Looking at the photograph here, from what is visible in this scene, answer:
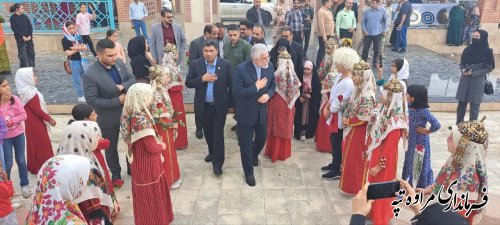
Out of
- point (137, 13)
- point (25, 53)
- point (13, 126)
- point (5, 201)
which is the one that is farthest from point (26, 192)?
point (137, 13)

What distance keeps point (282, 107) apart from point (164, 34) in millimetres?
3180

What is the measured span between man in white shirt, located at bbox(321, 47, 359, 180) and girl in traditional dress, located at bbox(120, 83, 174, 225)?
2.23 meters

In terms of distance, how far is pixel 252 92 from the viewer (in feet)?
15.5

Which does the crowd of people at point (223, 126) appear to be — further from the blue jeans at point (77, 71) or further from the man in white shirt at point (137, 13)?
the man in white shirt at point (137, 13)

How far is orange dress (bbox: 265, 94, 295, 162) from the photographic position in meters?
5.59

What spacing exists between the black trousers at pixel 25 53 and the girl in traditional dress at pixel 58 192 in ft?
28.6

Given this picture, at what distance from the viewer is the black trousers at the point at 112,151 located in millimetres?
4719

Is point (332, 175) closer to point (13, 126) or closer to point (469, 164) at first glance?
point (469, 164)

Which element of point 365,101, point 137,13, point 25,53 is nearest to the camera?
point 365,101

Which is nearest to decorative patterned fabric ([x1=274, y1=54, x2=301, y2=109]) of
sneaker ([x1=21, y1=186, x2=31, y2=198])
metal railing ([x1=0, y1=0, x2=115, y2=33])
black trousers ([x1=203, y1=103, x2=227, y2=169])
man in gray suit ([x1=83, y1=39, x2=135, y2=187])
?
black trousers ([x1=203, y1=103, x2=227, y2=169])

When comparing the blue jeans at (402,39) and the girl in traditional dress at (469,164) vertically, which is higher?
the blue jeans at (402,39)

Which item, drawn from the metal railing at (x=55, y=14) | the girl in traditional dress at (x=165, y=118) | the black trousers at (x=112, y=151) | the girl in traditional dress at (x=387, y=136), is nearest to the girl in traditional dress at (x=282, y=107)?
the girl in traditional dress at (x=165, y=118)

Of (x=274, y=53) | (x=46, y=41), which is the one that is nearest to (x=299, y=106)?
(x=274, y=53)

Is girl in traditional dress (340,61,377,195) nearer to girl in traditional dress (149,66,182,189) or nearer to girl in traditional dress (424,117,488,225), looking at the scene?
girl in traditional dress (424,117,488,225)
